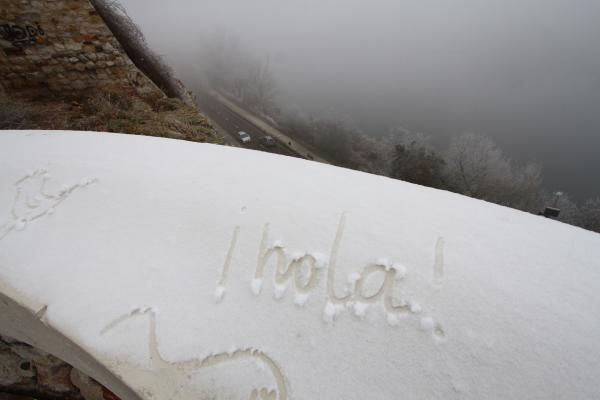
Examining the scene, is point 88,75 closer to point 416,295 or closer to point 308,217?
point 308,217

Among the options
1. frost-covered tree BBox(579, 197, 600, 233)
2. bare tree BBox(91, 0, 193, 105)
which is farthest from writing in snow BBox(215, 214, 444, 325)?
frost-covered tree BBox(579, 197, 600, 233)

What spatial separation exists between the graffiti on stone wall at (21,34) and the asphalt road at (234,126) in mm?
Answer: 10024

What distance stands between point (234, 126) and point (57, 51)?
15.0m

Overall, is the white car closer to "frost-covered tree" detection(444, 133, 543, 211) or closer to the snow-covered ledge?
"frost-covered tree" detection(444, 133, 543, 211)

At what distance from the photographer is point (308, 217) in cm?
139

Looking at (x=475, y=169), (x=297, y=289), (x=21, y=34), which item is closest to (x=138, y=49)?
(x=21, y=34)

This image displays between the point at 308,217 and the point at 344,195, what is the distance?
275 millimetres

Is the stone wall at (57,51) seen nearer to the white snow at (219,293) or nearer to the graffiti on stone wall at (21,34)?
the graffiti on stone wall at (21,34)

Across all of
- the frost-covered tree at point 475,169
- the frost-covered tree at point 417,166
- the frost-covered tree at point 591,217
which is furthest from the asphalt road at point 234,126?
the frost-covered tree at point 591,217

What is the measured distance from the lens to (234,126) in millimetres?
18781

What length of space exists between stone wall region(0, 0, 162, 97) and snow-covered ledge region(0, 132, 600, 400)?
366cm

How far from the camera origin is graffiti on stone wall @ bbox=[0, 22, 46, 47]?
3801 millimetres

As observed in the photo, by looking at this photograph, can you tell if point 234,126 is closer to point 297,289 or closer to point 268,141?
point 268,141

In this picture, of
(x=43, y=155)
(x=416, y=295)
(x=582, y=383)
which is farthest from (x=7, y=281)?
(x=582, y=383)
